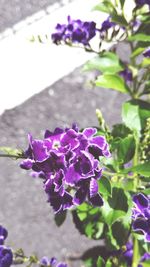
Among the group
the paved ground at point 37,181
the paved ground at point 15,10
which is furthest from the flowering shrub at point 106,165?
the paved ground at point 15,10

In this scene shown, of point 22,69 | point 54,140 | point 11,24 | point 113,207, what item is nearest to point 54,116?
point 22,69

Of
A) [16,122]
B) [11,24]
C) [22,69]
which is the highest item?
[11,24]

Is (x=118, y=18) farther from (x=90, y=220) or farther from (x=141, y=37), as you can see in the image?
(x=90, y=220)

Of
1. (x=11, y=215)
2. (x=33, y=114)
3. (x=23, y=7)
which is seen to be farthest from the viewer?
(x=23, y=7)

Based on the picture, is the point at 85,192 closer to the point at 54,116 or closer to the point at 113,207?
the point at 113,207

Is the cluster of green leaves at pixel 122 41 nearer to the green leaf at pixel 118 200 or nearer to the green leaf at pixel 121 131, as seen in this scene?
the green leaf at pixel 121 131

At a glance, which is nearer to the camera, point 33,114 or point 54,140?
point 54,140
